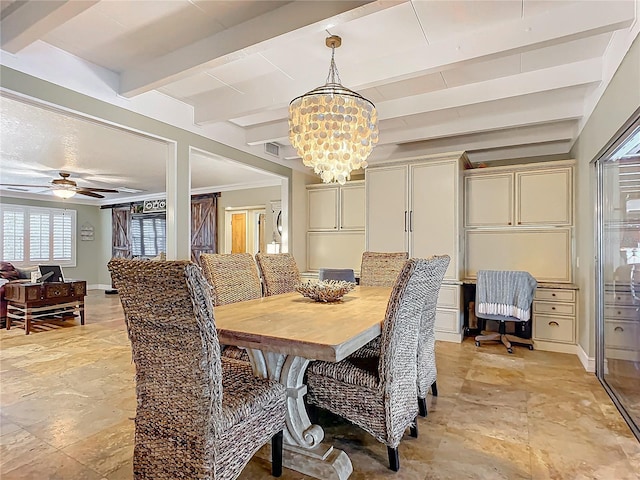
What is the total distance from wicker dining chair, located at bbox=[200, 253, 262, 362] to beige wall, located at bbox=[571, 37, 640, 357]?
8.99 feet

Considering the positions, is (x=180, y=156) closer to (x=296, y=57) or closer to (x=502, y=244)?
(x=296, y=57)

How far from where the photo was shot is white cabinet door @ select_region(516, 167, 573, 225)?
4195mm

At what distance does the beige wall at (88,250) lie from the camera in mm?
9398

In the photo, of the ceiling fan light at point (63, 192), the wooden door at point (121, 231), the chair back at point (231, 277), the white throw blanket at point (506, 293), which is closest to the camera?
the chair back at point (231, 277)

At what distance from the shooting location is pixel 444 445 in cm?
204

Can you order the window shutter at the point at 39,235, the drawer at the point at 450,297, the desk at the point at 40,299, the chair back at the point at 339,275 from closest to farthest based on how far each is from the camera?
the chair back at the point at 339,275 < the drawer at the point at 450,297 < the desk at the point at 40,299 < the window shutter at the point at 39,235

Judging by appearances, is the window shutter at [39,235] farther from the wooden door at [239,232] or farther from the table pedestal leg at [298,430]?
the table pedestal leg at [298,430]

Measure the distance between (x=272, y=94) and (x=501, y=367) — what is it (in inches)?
128

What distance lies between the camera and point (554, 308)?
155 inches

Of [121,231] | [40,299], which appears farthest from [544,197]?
[121,231]

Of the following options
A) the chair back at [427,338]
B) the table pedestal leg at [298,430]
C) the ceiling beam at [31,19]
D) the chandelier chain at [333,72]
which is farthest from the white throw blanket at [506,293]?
the ceiling beam at [31,19]

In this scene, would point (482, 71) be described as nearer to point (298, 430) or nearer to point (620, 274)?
point (620, 274)

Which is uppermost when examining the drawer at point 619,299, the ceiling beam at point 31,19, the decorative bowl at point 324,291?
the ceiling beam at point 31,19

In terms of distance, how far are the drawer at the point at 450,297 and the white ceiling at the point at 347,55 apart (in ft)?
5.98
